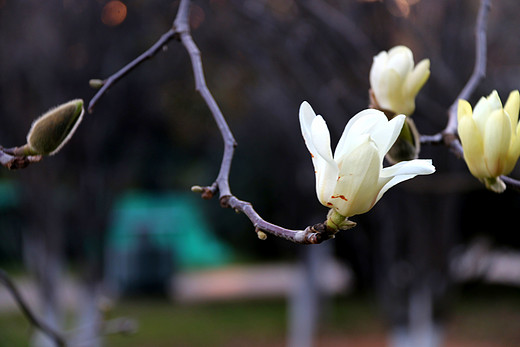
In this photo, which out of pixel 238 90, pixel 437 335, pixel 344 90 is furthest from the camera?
pixel 238 90

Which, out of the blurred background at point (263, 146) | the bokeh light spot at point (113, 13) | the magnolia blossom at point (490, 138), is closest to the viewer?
the magnolia blossom at point (490, 138)

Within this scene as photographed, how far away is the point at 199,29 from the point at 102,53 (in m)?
0.63

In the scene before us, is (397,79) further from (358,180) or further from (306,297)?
(306,297)

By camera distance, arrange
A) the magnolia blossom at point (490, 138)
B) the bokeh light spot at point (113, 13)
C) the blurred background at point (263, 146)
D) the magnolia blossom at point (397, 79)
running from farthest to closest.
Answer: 1. the bokeh light spot at point (113, 13)
2. the blurred background at point (263, 146)
3. the magnolia blossom at point (397, 79)
4. the magnolia blossom at point (490, 138)

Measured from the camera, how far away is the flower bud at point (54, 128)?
1.93ft

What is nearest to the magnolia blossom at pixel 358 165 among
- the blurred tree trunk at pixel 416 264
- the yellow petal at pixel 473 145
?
the yellow petal at pixel 473 145

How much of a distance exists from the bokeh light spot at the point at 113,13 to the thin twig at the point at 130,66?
2427 millimetres

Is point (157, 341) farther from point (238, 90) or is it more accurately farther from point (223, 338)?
point (238, 90)

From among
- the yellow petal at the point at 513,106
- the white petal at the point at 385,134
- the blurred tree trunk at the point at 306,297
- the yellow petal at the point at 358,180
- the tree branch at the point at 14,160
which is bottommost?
the blurred tree trunk at the point at 306,297

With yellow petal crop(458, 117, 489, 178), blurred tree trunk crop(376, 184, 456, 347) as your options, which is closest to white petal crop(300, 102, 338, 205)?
yellow petal crop(458, 117, 489, 178)

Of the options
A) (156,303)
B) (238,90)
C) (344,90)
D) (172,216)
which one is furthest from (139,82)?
(172,216)

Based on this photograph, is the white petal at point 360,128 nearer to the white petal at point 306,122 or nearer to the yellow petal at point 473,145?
the white petal at point 306,122

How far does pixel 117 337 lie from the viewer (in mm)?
5648

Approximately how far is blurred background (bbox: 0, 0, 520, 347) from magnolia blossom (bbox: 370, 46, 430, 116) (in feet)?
2.30
